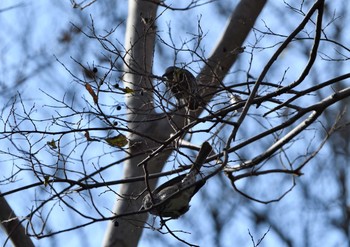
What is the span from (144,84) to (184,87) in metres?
0.31

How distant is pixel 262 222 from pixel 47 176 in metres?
7.25

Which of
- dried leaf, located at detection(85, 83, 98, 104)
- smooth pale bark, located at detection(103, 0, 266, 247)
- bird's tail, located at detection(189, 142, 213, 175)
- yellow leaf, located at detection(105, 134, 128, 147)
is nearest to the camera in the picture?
bird's tail, located at detection(189, 142, 213, 175)

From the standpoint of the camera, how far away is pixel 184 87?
15.7ft

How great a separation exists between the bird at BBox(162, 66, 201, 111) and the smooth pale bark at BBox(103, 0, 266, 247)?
13 centimetres

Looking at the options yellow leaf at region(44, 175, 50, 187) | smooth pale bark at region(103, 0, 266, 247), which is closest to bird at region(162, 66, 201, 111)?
smooth pale bark at region(103, 0, 266, 247)

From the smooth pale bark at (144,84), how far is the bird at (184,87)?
0.42 feet

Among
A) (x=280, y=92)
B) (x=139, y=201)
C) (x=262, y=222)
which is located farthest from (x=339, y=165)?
(x=280, y=92)

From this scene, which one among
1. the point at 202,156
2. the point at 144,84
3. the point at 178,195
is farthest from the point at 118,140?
the point at 178,195

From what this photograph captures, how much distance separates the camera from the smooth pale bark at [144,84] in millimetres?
5367

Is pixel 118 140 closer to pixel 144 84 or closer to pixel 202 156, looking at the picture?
pixel 144 84

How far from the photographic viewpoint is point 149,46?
20.7 ft

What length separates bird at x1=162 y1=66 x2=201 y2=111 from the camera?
4.68 metres

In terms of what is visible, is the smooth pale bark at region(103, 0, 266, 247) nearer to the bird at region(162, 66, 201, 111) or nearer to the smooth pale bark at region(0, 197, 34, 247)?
the bird at region(162, 66, 201, 111)

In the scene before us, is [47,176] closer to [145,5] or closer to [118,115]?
[118,115]
